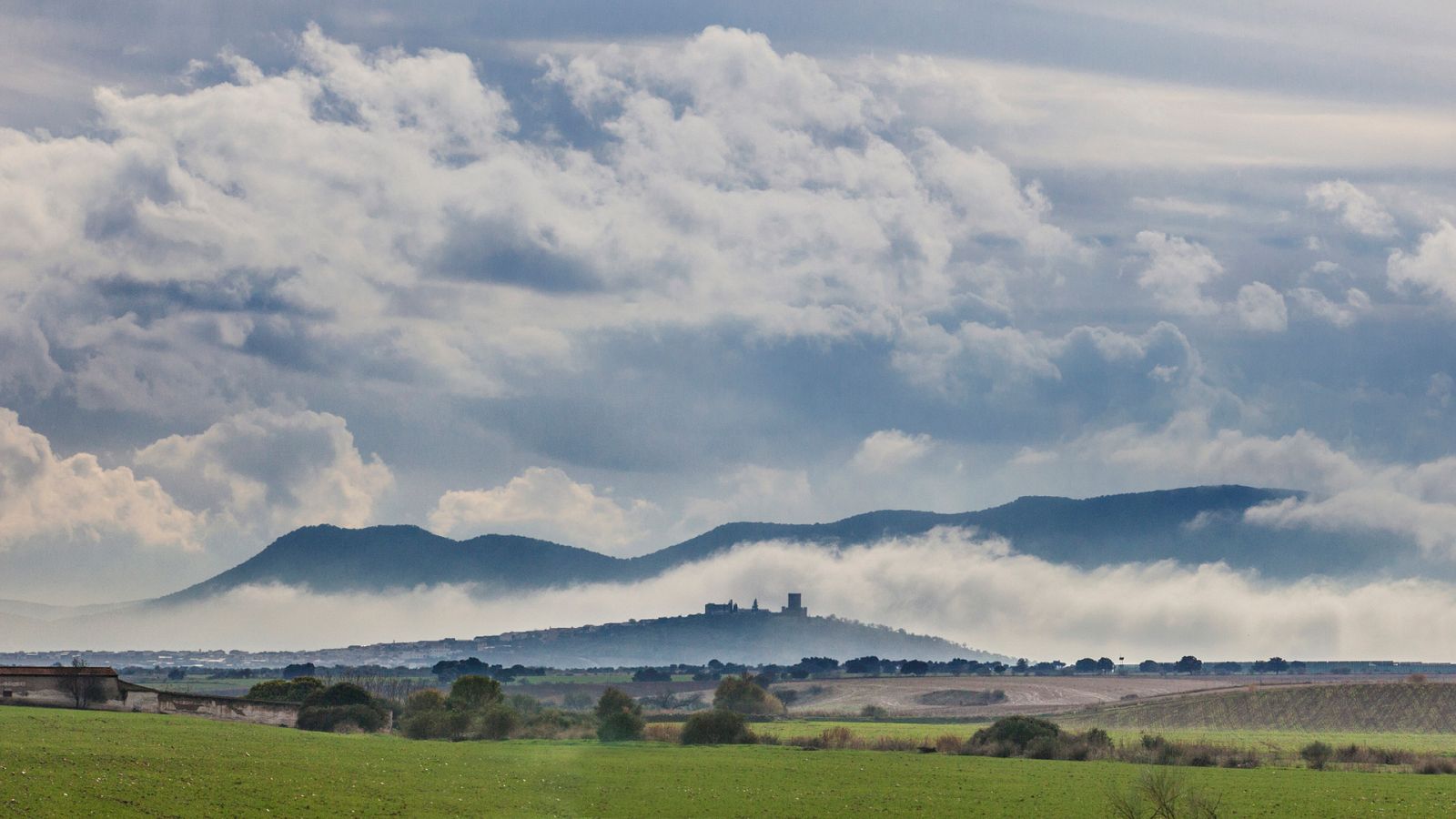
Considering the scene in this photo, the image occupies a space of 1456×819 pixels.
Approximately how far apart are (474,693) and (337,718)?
29.0 metres

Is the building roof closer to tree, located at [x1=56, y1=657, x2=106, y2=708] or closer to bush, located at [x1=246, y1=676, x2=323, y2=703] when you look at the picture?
tree, located at [x1=56, y1=657, x2=106, y2=708]

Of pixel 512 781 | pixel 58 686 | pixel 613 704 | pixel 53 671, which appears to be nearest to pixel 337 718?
pixel 613 704

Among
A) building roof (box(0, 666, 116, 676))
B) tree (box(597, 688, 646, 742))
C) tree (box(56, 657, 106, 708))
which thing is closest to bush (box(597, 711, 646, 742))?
tree (box(597, 688, 646, 742))

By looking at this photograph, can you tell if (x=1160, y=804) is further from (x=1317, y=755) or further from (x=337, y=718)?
(x=337, y=718)

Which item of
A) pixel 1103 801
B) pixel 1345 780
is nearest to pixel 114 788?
pixel 1103 801

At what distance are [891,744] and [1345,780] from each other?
164ft

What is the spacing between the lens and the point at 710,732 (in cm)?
16175

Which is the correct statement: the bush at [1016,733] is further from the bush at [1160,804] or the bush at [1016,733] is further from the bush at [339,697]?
the bush at [1160,804]

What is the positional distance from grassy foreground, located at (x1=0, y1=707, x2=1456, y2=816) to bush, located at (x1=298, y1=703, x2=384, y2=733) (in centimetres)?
2495

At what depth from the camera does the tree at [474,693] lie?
177 metres

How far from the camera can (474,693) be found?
608 ft

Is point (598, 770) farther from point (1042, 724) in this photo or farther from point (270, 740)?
point (1042, 724)

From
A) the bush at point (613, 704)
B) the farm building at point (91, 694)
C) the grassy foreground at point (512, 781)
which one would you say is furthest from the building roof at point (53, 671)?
the bush at point (613, 704)

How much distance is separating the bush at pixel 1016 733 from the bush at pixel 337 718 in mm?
59203
